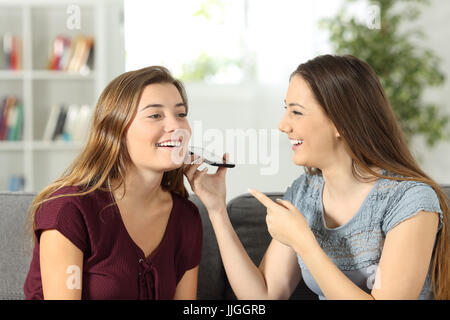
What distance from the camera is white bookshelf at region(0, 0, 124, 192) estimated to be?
162 inches

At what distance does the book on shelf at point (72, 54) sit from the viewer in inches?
161

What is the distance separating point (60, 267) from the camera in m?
1.13

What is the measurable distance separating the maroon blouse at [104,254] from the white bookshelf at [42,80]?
3037 millimetres

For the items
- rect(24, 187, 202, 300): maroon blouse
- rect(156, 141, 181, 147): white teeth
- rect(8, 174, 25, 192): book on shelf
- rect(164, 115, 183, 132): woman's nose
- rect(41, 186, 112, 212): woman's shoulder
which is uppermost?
rect(164, 115, 183, 132): woman's nose

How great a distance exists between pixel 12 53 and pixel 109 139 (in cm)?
326

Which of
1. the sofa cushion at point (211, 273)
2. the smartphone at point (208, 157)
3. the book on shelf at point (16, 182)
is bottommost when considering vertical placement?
the book on shelf at point (16, 182)

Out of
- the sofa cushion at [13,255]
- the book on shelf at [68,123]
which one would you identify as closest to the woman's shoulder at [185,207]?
the sofa cushion at [13,255]

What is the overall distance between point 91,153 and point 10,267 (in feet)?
1.33

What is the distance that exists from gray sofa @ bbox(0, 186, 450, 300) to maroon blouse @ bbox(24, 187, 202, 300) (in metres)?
0.14

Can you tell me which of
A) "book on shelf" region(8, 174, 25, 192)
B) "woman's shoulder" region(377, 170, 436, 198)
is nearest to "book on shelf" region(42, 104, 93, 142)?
"book on shelf" region(8, 174, 25, 192)

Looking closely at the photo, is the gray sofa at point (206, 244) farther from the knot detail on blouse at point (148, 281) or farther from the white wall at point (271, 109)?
the white wall at point (271, 109)

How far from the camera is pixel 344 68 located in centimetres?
120

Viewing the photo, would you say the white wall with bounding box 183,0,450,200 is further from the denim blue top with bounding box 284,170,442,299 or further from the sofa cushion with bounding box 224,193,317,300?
the denim blue top with bounding box 284,170,442,299
